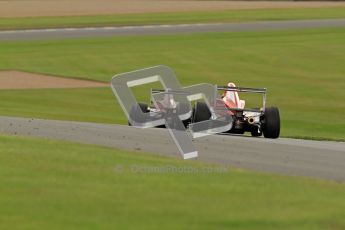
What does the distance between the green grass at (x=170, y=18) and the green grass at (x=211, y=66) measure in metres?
11.5

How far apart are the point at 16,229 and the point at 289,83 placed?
31.0 metres

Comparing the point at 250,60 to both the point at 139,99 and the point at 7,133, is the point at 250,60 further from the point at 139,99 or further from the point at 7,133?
the point at 7,133

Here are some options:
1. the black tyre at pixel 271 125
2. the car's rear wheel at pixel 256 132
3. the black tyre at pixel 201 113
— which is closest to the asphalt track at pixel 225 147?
the black tyre at pixel 201 113

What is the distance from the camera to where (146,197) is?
39.2 feet

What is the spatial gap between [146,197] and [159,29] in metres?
53.7

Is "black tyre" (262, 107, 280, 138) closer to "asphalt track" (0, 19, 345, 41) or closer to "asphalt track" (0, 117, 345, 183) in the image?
"asphalt track" (0, 117, 345, 183)

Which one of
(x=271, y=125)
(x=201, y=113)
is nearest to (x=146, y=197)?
(x=201, y=113)

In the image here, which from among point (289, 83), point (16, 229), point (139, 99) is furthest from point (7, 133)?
point (289, 83)

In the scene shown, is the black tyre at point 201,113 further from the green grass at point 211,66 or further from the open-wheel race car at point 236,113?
the green grass at point 211,66

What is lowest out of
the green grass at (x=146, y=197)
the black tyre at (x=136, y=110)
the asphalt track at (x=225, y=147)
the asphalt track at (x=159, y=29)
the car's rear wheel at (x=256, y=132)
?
the asphalt track at (x=159, y=29)

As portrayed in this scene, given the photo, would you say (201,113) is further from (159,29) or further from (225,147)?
(159,29)

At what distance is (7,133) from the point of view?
18438mm

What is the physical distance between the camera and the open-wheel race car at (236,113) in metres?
21.5

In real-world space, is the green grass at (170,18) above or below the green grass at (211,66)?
below
